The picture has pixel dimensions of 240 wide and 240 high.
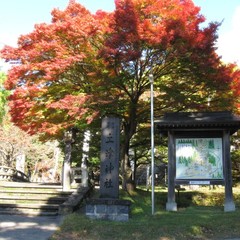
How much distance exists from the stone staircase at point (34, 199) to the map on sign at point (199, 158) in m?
4.48

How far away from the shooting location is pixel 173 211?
1326cm

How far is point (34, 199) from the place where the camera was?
13.7m

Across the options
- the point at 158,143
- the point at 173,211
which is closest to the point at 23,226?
the point at 173,211

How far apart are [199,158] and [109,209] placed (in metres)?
5.05

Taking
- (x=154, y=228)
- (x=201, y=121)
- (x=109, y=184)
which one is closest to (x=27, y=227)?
(x=109, y=184)

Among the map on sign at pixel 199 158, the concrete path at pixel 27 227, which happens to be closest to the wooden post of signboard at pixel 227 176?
the map on sign at pixel 199 158

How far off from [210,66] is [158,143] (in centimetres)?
668

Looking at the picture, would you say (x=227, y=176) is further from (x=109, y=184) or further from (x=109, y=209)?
(x=109, y=209)

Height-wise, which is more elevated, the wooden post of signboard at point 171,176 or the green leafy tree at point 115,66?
the green leafy tree at point 115,66

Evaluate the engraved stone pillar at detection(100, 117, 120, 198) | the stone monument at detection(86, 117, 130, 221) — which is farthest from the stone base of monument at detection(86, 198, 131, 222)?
the engraved stone pillar at detection(100, 117, 120, 198)

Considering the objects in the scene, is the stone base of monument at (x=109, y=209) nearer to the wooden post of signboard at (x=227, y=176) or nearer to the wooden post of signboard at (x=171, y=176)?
the wooden post of signboard at (x=171, y=176)

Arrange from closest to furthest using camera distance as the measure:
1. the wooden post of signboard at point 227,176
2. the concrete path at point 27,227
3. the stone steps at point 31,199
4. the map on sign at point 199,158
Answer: the concrete path at point 27,227 < the stone steps at point 31,199 < the wooden post of signboard at point 227,176 < the map on sign at point 199,158

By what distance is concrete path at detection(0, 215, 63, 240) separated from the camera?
8.57m

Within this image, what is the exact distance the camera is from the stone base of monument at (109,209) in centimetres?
1073
